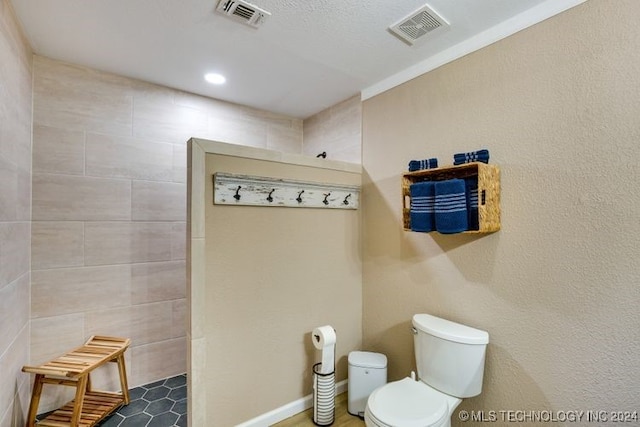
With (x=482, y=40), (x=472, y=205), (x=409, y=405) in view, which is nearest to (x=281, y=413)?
(x=409, y=405)

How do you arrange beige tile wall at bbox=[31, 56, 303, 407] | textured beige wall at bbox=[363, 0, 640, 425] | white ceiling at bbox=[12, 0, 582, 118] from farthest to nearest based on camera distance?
beige tile wall at bbox=[31, 56, 303, 407] → white ceiling at bbox=[12, 0, 582, 118] → textured beige wall at bbox=[363, 0, 640, 425]

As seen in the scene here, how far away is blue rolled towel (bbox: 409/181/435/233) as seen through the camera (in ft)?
5.92

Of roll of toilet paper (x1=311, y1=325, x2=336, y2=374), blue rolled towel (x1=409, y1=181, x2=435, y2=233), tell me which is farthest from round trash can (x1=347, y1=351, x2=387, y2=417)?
blue rolled towel (x1=409, y1=181, x2=435, y2=233)

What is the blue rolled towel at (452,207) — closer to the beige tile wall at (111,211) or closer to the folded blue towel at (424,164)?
the folded blue towel at (424,164)

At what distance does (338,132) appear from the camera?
9.29 feet

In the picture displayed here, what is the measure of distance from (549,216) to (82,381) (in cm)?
269

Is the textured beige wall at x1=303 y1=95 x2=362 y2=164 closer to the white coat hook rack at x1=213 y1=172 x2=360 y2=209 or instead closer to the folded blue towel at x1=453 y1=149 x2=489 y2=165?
the white coat hook rack at x1=213 y1=172 x2=360 y2=209

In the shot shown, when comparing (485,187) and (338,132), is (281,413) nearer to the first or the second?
(485,187)

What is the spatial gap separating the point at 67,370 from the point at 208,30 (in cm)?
207

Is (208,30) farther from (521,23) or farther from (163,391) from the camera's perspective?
(163,391)

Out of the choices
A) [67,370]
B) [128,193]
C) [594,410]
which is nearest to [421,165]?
[594,410]

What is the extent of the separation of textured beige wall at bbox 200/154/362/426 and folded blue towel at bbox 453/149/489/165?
874mm

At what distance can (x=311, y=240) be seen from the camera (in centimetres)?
223

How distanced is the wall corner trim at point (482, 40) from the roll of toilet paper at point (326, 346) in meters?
1.82
